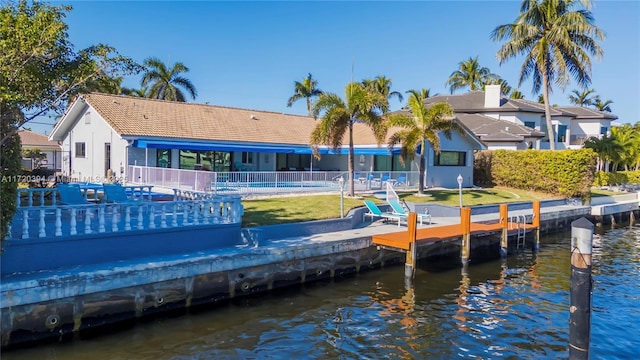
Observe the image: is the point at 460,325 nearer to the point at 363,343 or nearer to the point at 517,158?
the point at 363,343

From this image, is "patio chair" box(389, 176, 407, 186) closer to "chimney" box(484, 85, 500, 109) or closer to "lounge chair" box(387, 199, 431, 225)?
"lounge chair" box(387, 199, 431, 225)

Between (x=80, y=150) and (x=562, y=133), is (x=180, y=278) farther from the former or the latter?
(x=562, y=133)

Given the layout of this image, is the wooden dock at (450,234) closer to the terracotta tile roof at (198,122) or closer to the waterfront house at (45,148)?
the terracotta tile roof at (198,122)

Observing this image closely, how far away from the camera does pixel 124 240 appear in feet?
37.0

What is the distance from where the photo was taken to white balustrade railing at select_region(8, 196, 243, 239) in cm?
1031

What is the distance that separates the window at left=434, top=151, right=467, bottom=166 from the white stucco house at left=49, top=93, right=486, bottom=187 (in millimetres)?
67

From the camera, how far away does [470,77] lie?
214 feet

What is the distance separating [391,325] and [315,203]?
9901 mm

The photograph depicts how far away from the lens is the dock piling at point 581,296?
6.80 m

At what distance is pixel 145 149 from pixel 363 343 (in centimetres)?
1804

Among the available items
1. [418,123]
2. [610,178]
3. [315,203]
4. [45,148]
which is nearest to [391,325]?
[315,203]

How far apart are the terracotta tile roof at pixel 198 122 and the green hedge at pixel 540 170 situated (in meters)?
10.2

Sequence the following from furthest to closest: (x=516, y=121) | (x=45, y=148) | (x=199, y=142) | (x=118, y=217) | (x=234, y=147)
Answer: (x=516, y=121), (x=45, y=148), (x=234, y=147), (x=199, y=142), (x=118, y=217)

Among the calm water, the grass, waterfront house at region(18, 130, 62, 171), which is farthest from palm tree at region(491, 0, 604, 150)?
waterfront house at region(18, 130, 62, 171)
